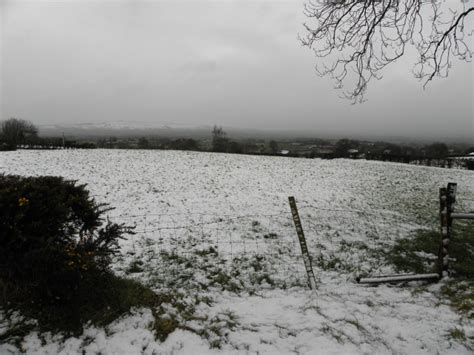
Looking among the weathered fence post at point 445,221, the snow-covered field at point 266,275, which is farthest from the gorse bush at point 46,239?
the weathered fence post at point 445,221

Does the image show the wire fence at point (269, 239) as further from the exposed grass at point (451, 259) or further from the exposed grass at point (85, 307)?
the exposed grass at point (85, 307)

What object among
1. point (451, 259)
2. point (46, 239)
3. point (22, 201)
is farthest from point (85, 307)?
point (451, 259)

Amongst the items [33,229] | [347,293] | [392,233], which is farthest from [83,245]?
[392,233]

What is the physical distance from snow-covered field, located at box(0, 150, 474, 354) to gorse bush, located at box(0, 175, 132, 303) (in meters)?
0.71

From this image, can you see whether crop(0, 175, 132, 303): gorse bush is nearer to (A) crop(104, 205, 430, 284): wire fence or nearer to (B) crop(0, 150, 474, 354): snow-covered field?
(B) crop(0, 150, 474, 354): snow-covered field

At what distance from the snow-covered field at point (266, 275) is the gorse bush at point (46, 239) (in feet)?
2.33

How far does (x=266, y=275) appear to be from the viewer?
17.3 ft

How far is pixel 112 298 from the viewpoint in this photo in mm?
4223

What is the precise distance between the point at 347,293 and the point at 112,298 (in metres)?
3.88

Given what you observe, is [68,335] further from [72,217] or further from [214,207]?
[214,207]

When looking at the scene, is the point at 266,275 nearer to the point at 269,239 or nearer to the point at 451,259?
the point at 269,239

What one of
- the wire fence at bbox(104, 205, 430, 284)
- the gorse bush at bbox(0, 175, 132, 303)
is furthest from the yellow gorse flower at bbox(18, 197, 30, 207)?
the wire fence at bbox(104, 205, 430, 284)

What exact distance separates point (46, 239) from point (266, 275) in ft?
12.2

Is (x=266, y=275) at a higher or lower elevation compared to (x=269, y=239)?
lower
